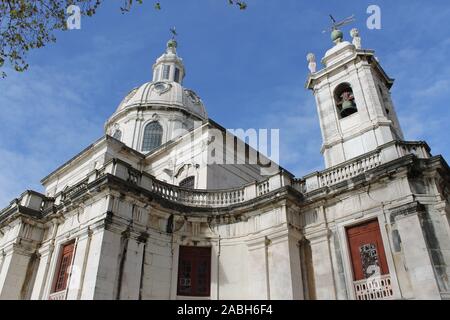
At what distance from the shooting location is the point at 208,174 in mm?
19078

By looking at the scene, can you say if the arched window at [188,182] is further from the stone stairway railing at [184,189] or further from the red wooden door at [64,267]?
the red wooden door at [64,267]

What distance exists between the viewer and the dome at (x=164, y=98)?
32219 millimetres

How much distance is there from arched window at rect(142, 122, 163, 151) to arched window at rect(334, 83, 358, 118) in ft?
49.3

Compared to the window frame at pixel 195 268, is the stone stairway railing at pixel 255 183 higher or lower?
higher

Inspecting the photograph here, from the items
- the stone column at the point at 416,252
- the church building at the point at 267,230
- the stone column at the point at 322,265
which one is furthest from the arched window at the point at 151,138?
the stone column at the point at 416,252

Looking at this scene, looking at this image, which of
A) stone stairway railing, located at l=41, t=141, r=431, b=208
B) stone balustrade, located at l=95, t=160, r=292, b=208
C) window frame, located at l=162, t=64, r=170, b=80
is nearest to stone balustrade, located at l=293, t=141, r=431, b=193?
stone stairway railing, located at l=41, t=141, r=431, b=208

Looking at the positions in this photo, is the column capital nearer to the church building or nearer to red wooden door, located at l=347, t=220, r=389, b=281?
the church building

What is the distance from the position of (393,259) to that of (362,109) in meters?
8.22

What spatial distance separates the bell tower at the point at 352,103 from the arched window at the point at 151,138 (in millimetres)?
13571

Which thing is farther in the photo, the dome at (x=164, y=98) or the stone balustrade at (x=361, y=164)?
the dome at (x=164, y=98)

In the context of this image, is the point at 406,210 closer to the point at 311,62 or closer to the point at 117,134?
the point at 311,62

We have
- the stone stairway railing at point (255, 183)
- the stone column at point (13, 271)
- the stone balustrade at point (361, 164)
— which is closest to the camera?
the stone balustrade at point (361, 164)
